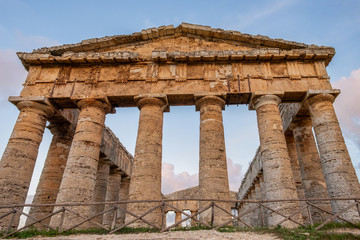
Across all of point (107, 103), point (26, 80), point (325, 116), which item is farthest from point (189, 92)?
point (26, 80)

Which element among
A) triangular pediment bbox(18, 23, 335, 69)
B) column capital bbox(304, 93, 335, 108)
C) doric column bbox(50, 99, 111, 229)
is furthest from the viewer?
triangular pediment bbox(18, 23, 335, 69)

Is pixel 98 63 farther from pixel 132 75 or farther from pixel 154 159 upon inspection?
pixel 154 159

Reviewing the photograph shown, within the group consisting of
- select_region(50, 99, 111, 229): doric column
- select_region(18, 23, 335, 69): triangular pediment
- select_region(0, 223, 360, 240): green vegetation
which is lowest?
select_region(0, 223, 360, 240): green vegetation

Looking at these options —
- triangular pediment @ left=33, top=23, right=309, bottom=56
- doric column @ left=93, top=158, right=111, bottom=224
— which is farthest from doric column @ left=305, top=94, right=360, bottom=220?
doric column @ left=93, top=158, right=111, bottom=224

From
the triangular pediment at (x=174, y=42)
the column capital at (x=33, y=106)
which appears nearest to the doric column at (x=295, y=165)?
the triangular pediment at (x=174, y=42)

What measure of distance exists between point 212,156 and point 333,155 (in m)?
4.91

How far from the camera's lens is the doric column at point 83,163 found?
33.6 ft

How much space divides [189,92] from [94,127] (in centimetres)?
469

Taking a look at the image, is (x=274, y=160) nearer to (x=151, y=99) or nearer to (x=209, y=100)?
(x=209, y=100)

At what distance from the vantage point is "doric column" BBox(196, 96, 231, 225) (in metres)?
10.1

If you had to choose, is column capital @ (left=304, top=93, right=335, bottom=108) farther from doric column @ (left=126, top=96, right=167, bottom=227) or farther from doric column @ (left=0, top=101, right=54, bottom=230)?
doric column @ (left=0, top=101, right=54, bottom=230)

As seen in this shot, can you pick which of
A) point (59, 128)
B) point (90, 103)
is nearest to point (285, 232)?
point (90, 103)

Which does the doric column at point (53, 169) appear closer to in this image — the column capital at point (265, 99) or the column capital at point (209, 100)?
the column capital at point (209, 100)

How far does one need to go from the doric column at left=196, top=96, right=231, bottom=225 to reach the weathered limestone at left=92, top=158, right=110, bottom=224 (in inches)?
324
